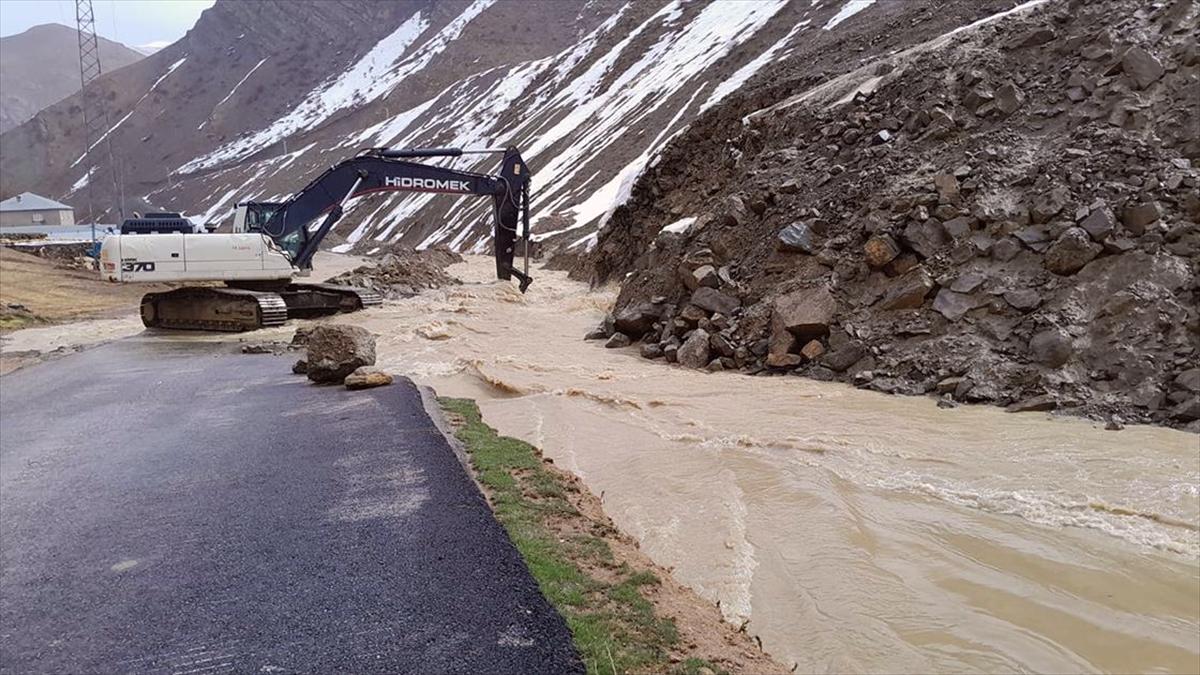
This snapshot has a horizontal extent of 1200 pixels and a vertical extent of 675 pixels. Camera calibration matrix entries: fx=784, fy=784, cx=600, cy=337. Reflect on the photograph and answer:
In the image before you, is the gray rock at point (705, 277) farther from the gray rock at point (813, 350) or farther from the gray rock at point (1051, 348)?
the gray rock at point (1051, 348)

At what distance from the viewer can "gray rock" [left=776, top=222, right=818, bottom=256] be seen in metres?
12.0

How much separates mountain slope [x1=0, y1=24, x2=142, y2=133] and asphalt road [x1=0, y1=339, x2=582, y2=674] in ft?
565

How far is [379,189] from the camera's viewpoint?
20.5 meters

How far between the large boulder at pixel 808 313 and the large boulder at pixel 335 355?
592 centimetres

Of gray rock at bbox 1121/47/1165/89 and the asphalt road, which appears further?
gray rock at bbox 1121/47/1165/89

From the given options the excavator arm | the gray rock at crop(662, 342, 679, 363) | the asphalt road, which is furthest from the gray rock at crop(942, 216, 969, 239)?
the excavator arm

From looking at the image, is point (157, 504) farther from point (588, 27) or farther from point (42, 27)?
point (42, 27)

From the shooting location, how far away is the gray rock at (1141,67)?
1042 centimetres

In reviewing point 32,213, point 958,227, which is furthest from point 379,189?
point 32,213

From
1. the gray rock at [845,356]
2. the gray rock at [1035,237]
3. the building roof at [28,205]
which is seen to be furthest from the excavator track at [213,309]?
the building roof at [28,205]

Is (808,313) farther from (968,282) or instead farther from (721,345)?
(968,282)

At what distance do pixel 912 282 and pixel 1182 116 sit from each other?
12.5 feet

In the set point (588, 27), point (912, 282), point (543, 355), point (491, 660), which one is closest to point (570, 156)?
point (543, 355)

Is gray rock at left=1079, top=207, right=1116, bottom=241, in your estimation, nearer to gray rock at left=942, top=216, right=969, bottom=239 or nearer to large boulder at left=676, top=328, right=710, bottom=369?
gray rock at left=942, top=216, right=969, bottom=239
